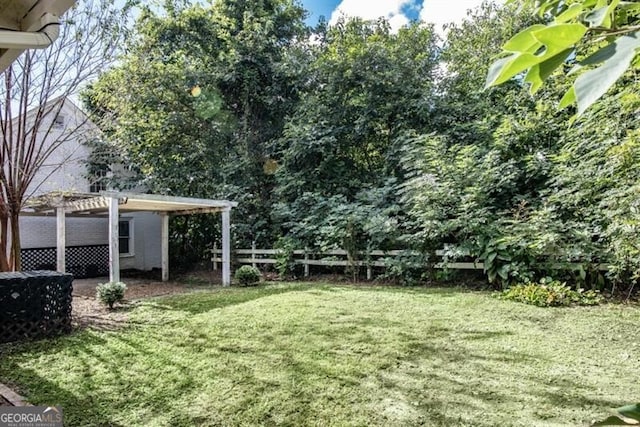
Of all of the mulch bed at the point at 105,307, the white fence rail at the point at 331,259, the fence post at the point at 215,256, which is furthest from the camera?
the fence post at the point at 215,256

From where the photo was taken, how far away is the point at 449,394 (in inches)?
126

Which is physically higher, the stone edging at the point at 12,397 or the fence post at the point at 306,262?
the fence post at the point at 306,262

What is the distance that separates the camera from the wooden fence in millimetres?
8289

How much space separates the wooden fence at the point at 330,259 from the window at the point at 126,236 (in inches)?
138

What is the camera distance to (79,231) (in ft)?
40.7

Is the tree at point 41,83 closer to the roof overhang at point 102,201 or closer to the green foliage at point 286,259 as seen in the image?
the roof overhang at point 102,201

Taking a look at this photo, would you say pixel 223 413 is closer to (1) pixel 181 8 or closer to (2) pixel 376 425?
(2) pixel 376 425

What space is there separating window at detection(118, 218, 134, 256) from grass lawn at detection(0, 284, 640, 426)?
27.4ft

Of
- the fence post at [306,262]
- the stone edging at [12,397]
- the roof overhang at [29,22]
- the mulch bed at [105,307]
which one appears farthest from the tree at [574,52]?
the fence post at [306,262]

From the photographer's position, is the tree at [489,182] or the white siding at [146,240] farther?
the white siding at [146,240]

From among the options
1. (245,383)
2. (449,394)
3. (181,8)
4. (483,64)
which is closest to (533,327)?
(449,394)

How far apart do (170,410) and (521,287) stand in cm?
588

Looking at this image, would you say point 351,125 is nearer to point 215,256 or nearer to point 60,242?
point 215,256

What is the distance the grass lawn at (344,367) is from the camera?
2.94 metres
